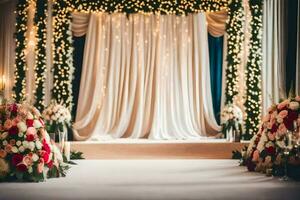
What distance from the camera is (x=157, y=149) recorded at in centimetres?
930

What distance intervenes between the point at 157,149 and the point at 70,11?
410cm

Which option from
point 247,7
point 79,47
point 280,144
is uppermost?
point 247,7

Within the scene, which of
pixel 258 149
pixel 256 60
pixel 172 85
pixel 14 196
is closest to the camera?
pixel 14 196

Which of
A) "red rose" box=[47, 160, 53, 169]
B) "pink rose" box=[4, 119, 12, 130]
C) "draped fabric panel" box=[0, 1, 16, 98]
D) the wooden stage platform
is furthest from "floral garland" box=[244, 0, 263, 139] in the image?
"pink rose" box=[4, 119, 12, 130]

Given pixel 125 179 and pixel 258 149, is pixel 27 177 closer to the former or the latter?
pixel 125 179

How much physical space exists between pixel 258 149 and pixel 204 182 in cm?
114

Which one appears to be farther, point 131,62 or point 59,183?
point 131,62

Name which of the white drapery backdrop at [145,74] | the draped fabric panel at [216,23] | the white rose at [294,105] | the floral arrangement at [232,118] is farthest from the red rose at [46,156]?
the draped fabric panel at [216,23]

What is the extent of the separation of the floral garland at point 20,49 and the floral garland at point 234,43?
462 centimetres

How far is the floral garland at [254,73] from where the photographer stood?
10555 mm

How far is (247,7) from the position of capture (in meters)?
10.8

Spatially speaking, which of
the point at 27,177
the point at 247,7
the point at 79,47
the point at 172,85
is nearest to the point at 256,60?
the point at 247,7

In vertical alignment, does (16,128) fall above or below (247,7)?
below

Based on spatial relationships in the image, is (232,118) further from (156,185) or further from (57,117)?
(156,185)
